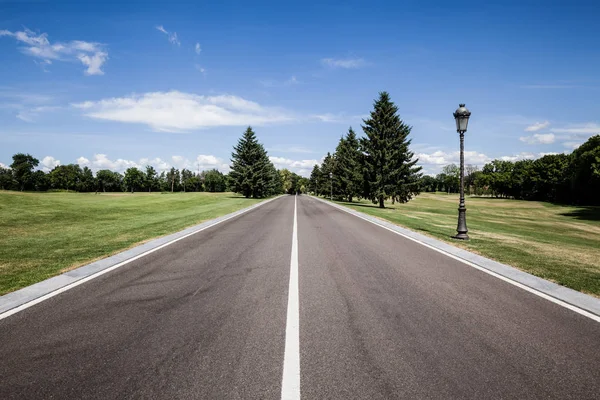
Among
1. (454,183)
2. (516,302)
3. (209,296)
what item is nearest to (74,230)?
(209,296)

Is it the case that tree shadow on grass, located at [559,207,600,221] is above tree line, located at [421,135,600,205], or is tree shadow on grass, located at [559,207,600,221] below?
below

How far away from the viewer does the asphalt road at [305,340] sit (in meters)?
2.74

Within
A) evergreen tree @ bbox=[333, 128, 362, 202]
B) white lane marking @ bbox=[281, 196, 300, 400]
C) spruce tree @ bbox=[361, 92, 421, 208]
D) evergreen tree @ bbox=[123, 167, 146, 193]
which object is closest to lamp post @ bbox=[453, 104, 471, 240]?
white lane marking @ bbox=[281, 196, 300, 400]

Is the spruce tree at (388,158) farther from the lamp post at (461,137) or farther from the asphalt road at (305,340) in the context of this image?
the asphalt road at (305,340)

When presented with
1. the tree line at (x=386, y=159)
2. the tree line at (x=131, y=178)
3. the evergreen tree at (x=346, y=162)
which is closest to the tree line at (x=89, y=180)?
the tree line at (x=131, y=178)

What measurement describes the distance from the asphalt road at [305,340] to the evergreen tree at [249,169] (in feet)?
167

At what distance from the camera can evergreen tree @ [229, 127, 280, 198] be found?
186 ft

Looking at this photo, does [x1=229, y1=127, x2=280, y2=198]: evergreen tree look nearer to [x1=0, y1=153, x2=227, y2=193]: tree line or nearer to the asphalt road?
the asphalt road

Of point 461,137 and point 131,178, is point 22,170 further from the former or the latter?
point 461,137

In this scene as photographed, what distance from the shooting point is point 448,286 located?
5637mm

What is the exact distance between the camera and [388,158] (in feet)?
106

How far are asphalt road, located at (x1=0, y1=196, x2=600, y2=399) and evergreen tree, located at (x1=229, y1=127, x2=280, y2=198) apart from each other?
51.0 metres

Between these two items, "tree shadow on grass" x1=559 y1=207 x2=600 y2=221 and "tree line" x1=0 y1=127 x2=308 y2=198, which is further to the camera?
"tree line" x1=0 y1=127 x2=308 y2=198

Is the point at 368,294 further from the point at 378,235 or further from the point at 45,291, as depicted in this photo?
the point at 378,235
